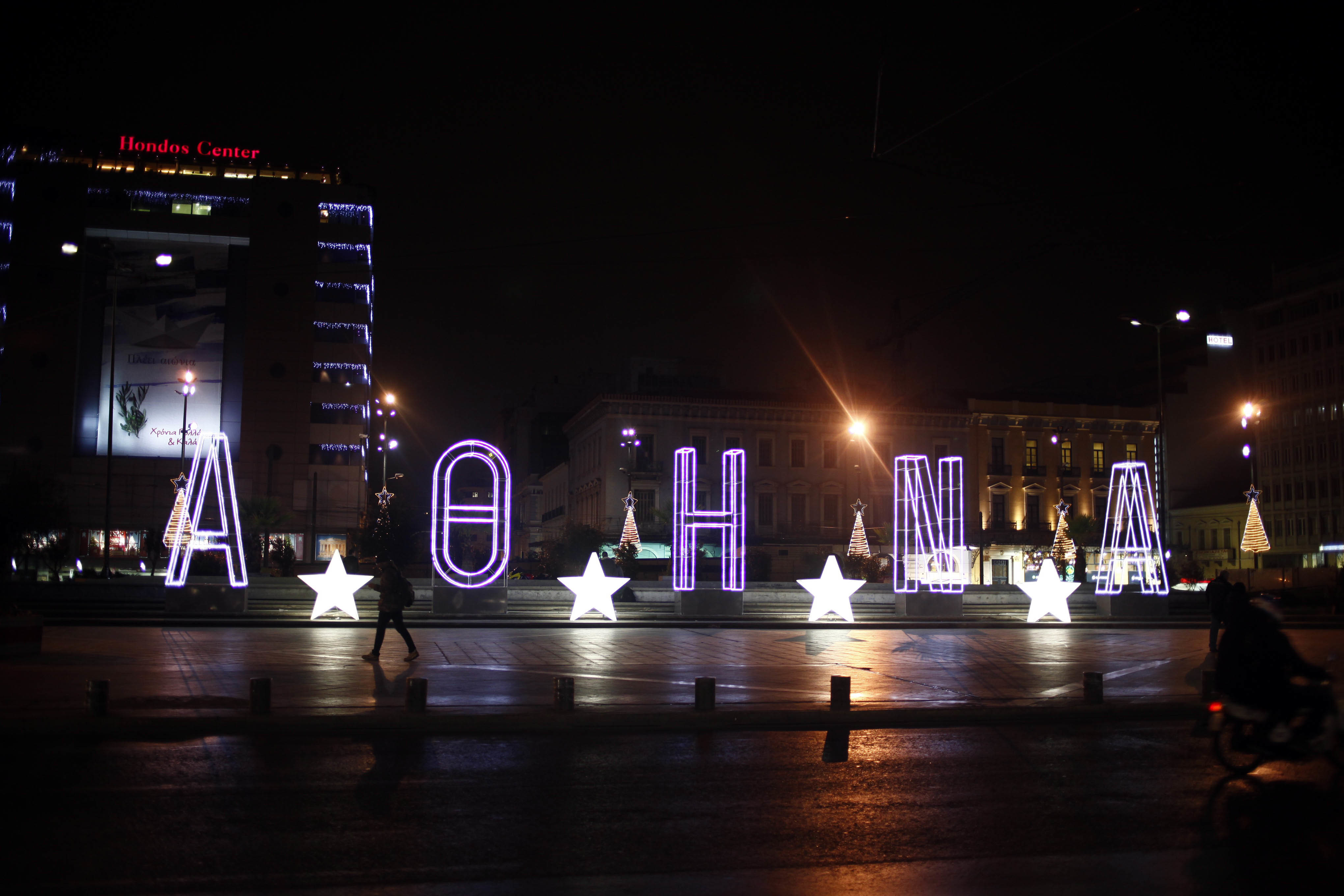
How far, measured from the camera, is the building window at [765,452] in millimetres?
66250

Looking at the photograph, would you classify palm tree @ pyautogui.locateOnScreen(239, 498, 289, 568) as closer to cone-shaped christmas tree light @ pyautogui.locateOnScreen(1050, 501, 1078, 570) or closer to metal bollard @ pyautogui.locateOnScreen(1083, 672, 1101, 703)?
cone-shaped christmas tree light @ pyautogui.locateOnScreen(1050, 501, 1078, 570)

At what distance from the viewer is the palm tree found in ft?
163

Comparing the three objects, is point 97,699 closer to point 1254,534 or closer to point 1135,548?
point 1135,548

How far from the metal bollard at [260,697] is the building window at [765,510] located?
2180 inches

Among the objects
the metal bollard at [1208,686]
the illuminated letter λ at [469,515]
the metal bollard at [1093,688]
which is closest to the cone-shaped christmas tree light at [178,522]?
the illuminated letter λ at [469,515]

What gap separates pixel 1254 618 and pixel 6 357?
76.1 meters

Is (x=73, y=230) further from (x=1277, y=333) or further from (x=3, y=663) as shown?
(x=1277, y=333)

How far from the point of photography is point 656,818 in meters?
7.49

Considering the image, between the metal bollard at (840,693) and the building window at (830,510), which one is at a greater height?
the building window at (830,510)

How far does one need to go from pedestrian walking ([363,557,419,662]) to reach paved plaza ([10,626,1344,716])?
1.24 ft

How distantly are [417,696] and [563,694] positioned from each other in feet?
5.06

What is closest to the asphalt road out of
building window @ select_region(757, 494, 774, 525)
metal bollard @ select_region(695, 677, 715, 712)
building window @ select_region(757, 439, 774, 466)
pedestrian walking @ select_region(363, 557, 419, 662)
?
metal bollard @ select_region(695, 677, 715, 712)

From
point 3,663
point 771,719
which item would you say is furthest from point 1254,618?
point 3,663

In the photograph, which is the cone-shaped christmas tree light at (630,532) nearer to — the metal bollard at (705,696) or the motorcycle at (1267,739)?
the metal bollard at (705,696)
